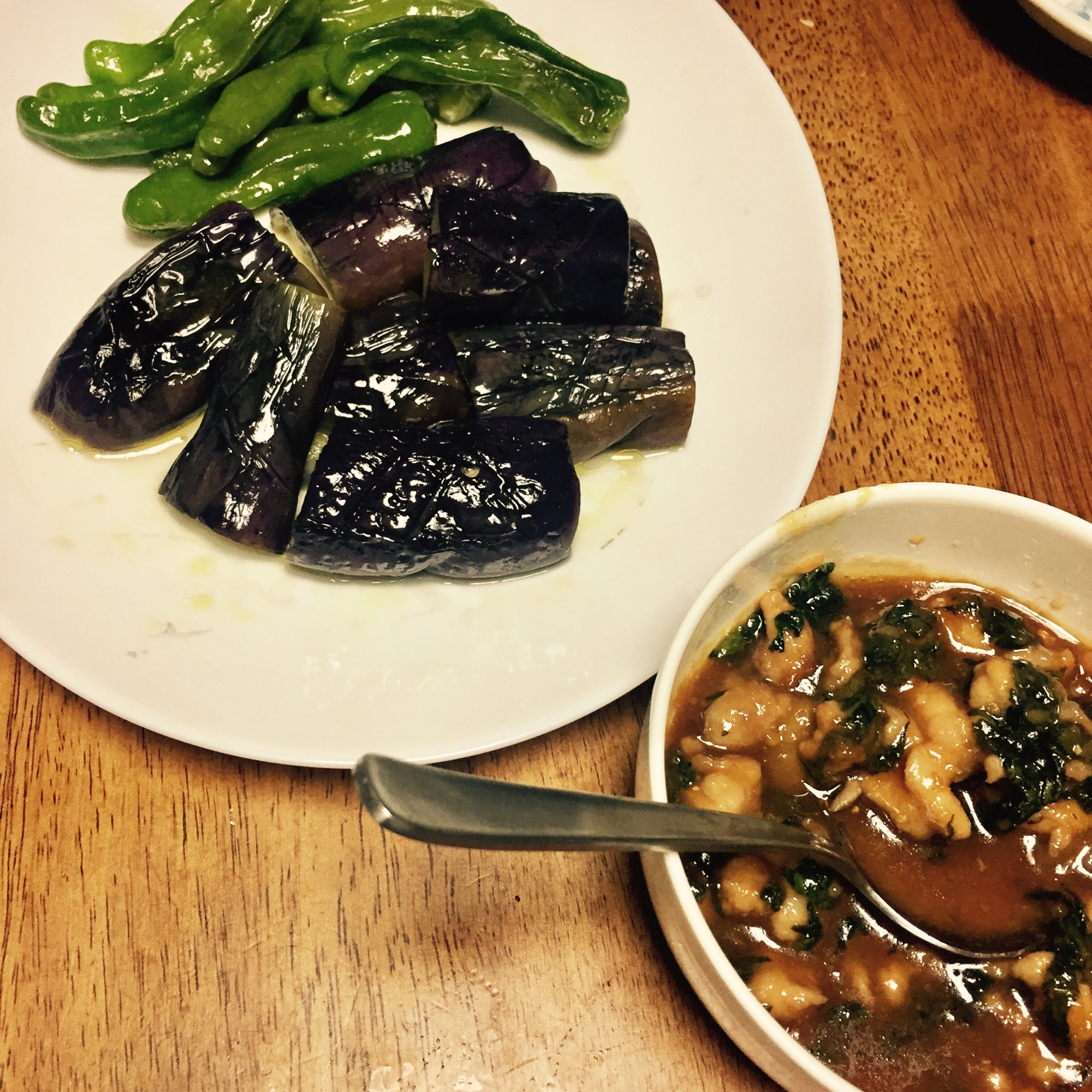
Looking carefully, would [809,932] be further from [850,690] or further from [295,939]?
[295,939]

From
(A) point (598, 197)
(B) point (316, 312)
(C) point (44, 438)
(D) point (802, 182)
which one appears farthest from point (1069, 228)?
(C) point (44, 438)

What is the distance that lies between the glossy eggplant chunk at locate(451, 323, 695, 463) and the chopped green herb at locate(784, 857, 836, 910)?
1.10 metres

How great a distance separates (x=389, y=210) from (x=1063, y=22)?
2.09 meters

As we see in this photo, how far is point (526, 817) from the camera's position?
4.30 feet

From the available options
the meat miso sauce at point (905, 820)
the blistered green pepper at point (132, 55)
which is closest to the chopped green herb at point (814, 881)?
the meat miso sauce at point (905, 820)

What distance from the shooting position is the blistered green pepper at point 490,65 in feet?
8.43

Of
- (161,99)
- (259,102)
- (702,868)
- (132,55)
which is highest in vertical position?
(132,55)

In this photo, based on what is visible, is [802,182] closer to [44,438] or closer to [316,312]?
[316,312]

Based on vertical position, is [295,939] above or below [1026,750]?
above

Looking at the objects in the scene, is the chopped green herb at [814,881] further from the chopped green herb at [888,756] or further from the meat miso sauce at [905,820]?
the chopped green herb at [888,756]

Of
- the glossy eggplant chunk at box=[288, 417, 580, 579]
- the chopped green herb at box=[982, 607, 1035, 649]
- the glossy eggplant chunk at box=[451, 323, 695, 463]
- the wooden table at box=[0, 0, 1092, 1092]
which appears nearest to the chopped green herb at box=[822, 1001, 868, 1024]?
the wooden table at box=[0, 0, 1092, 1092]

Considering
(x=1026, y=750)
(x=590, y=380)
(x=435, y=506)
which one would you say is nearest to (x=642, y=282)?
(x=590, y=380)

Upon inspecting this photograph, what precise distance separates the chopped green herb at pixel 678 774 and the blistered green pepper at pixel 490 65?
176cm

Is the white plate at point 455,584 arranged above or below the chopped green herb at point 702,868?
above
